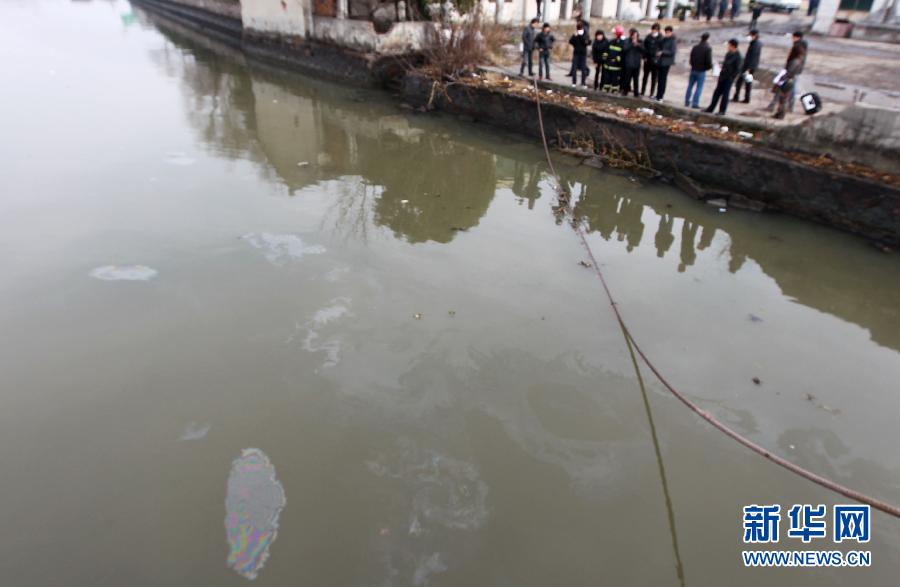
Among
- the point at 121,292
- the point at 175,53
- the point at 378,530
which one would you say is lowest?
the point at 378,530

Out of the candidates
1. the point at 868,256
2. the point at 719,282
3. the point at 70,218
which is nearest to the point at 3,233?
the point at 70,218

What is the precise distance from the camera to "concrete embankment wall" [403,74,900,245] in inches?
297

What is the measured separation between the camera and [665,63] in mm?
10578

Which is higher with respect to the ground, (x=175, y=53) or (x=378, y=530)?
(x=175, y=53)

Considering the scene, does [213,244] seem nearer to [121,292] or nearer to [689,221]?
[121,292]

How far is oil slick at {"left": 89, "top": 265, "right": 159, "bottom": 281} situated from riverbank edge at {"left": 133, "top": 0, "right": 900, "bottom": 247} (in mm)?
7899

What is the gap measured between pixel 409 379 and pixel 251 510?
172 centimetres

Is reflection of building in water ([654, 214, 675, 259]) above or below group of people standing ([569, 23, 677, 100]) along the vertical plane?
below

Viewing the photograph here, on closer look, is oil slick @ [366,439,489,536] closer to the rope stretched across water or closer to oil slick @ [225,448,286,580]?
oil slick @ [225,448,286,580]

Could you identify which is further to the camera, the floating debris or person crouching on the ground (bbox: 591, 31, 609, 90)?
person crouching on the ground (bbox: 591, 31, 609, 90)

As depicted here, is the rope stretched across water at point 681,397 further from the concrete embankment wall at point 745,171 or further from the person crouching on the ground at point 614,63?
the person crouching on the ground at point 614,63

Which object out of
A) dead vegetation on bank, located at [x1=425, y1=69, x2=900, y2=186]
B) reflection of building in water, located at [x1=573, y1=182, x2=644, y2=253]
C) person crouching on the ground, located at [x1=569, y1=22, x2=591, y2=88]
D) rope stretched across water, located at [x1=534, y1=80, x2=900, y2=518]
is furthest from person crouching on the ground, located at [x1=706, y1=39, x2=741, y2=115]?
person crouching on the ground, located at [x1=569, y1=22, x2=591, y2=88]

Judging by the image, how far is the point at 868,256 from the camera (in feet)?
24.1

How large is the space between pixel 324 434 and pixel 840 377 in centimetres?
475
